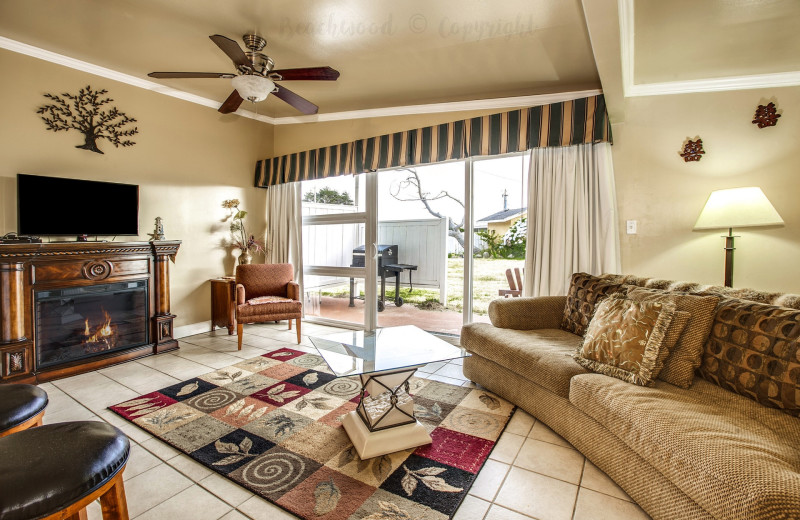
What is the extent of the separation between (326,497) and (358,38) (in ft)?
9.62

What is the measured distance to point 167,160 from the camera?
396 cm

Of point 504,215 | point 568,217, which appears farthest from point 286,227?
point 568,217

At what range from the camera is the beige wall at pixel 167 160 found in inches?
119

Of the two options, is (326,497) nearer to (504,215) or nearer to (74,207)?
(504,215)

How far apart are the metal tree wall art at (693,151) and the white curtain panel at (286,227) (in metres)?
4.04

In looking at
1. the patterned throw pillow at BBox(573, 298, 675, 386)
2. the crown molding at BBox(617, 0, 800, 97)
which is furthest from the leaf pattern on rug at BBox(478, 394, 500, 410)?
the crown molding at BBox(617, 0, 800, 97)

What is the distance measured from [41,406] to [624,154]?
13.0 ft

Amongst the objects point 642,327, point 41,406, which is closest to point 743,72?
point 642,327

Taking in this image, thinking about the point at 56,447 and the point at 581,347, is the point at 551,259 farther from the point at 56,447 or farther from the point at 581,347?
the point at 56,447

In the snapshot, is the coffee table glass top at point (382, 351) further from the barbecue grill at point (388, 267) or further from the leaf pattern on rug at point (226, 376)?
the barbecue grill at point (388, 267)

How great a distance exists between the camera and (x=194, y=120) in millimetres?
4172

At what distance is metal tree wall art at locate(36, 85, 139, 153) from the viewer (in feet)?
10.5

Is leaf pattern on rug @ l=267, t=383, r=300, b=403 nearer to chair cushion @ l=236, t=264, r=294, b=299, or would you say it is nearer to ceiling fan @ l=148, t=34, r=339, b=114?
chair cushion @ l=236, t=264, r=294, b=299

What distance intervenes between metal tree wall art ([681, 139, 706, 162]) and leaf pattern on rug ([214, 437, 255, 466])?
12.0 ft
